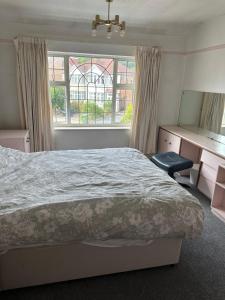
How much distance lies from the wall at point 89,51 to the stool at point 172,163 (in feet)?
3.74

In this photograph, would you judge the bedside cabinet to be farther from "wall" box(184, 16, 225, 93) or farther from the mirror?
"wall" box(184, 16, 225, 93)

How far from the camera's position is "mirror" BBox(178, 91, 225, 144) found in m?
3.30

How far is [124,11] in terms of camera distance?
308cm

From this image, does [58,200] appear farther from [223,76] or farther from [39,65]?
[223,76]

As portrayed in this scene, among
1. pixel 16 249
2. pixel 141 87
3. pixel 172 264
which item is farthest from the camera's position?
pixel 141 87

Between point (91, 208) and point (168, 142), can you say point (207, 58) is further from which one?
point (91, 208)

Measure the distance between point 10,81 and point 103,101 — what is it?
1605mm

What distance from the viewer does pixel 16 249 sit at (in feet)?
5.05

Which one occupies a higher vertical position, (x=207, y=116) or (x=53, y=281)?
(x=207, y=116)

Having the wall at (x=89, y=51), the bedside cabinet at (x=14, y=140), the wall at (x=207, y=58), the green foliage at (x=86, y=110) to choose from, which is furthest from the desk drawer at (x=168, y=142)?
the bedside cabinet at (x=14, y=140)

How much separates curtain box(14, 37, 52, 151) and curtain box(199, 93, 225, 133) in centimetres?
257

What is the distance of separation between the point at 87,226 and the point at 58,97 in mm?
2933

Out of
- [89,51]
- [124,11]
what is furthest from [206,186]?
[89,51]

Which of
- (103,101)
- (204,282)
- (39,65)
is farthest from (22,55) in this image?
(204,282)
